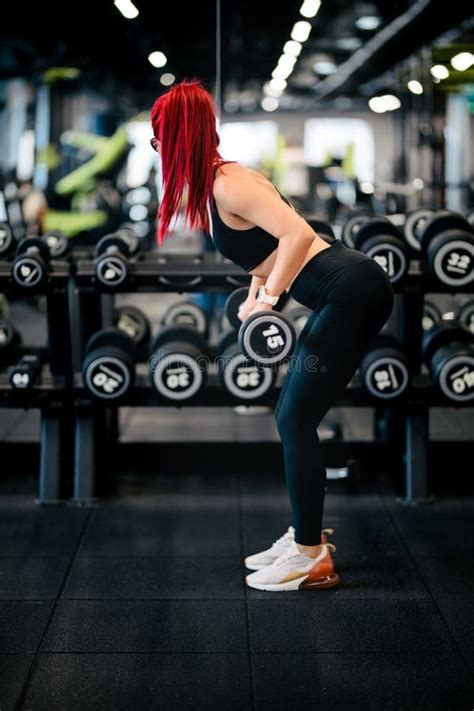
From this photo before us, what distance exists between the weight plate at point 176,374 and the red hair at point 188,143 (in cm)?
82

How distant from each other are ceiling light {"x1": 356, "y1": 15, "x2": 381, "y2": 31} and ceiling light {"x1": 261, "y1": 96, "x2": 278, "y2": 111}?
7042 millimetres

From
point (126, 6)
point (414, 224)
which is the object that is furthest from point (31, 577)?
point (126, 6)

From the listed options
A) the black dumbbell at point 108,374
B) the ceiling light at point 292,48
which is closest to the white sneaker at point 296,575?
the black dumbbell at point 108,374

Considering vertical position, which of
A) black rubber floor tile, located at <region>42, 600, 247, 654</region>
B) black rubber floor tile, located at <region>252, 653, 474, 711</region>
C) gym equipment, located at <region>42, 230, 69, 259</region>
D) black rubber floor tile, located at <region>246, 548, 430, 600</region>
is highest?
gym equipment, located at <region>42, 230, 69, 259</region>

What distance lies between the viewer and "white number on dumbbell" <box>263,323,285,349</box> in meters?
2.00

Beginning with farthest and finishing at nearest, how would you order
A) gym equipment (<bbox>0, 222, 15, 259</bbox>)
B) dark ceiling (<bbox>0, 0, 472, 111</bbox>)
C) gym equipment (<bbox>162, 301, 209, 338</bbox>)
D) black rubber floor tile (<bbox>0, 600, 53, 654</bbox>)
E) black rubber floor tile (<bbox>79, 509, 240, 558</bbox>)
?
dark ceiling (<bbox>0, 0, 472, 111</bbox>), gym equipment (<bbox>162, 301, 209, 338</bbox>), gym equipment (<bbox>0, 222, 15, 259</bbox>), black rubber floor tile (<bbox>79, 509, 240, 558</bbox>), black rubber floor tile (<bbox>0, 600, 53, 654</bbox>)

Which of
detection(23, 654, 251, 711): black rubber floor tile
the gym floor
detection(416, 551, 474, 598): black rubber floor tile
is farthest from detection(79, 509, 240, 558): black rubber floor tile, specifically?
detection(23, 654, 251, 711): black rubber floor tile

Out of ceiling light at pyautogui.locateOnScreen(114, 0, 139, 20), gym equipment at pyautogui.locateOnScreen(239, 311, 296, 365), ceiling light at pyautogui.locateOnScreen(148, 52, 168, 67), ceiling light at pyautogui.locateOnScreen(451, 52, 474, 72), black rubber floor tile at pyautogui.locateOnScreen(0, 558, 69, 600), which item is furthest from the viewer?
ceiling light at pyautogui.locateOnScreen(148, 52, 168, 67)

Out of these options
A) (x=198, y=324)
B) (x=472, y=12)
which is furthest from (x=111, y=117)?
(x=198, y=324)

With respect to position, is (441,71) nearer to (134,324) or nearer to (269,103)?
(134,324)

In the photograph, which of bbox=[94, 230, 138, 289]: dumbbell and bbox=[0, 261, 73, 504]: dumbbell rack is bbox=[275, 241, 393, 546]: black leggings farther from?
bbox=[0, 261, 73, 504]: dumbbell rack

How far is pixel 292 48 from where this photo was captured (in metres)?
8.55

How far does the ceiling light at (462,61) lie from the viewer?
4.88 metres

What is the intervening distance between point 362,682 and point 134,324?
214 centimetres
